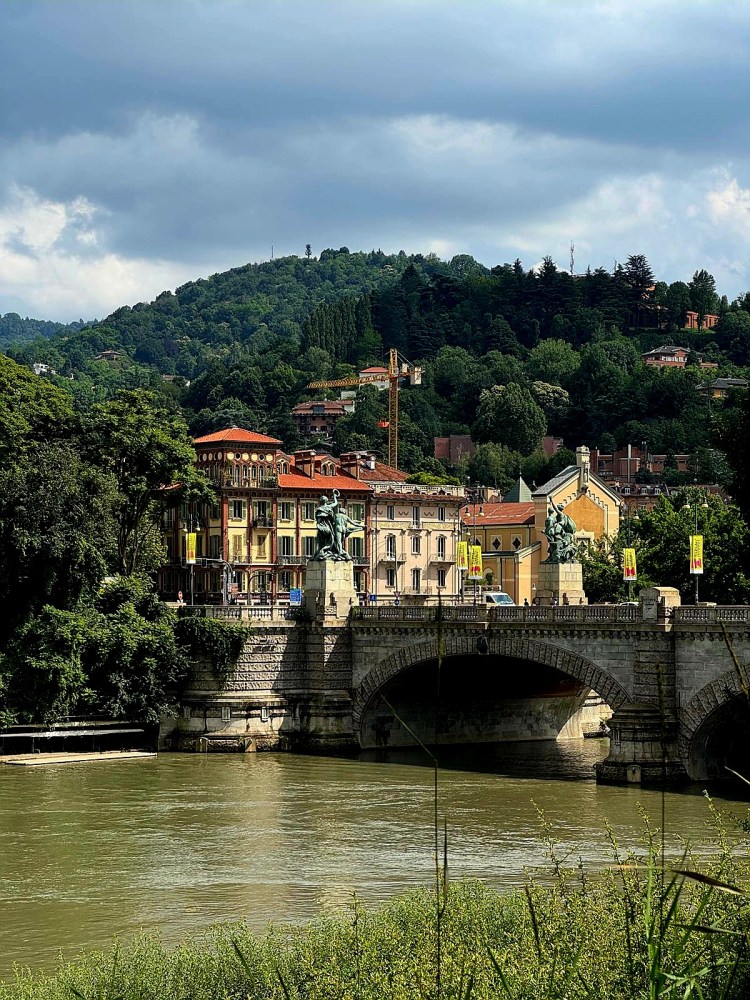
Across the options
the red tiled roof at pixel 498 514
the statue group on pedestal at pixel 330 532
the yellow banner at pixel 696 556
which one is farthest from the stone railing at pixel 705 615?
the red tiled roof at pixel 498 514

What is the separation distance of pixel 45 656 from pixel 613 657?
2182 centimetres

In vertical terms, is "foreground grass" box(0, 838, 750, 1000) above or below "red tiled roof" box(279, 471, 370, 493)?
below

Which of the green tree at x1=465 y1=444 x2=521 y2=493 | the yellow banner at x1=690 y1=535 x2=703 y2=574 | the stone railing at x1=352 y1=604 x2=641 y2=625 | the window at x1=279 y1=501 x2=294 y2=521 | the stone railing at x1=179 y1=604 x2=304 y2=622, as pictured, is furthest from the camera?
the green tree at x1=465 y1=444 x2=521 y2=493

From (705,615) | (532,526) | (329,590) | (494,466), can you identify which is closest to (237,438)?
(532,526)

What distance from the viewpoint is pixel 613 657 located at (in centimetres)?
6181

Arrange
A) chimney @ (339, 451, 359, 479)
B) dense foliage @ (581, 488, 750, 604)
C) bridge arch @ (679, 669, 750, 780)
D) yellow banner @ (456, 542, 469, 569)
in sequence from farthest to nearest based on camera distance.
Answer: chimney @ (339, 451, 359, 479)
yellow banner @ (456, 542, 469, 569)
dense foliage @ (581, 488, 750, 604)
bridge arch @ (679, 669, 750, 780)

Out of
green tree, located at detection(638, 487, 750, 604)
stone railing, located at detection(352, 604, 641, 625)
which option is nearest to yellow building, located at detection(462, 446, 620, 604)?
green tree, located at detection(638, 487, 750, 604)

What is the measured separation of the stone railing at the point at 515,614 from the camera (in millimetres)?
61969

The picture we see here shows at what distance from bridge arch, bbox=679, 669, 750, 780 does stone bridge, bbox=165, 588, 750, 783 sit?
0.06m

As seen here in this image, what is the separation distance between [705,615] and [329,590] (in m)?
18.6

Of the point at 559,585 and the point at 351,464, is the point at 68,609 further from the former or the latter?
the point at 351,464

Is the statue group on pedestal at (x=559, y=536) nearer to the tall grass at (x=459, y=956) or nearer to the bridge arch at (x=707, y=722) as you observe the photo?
the bridge arch at (x=707, y=722)

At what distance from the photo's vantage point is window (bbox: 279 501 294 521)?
4478 inches

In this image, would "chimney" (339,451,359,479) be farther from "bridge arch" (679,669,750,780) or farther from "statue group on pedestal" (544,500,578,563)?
"bridge arch" (679,669,750,780)
